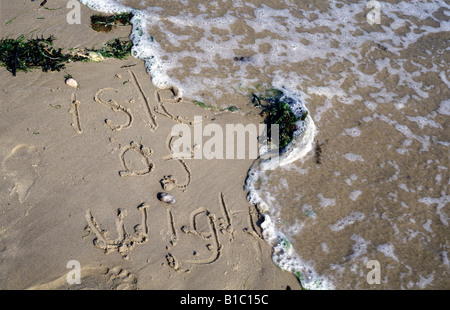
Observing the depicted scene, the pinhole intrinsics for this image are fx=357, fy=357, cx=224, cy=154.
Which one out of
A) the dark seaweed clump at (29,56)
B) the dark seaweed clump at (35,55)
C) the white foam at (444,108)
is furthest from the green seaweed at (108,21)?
the white foam at (444,108)

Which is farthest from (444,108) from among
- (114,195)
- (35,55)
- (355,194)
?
(35,55)

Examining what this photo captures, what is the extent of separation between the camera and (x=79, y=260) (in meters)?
3.34

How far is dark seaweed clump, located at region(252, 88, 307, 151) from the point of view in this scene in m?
4.66

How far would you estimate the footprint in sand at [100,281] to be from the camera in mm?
3189

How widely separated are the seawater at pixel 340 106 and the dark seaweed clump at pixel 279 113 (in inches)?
5.3

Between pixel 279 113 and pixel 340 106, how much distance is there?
0.97 metres

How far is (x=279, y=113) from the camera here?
190 inches

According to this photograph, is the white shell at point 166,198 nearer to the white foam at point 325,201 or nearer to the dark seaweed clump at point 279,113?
the dark seaweed clump at point 279,113

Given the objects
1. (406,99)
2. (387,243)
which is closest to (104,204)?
(387,243)

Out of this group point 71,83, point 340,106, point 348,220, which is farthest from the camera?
point 340,106

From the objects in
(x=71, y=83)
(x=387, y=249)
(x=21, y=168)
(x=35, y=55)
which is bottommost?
(x=387, y=249)

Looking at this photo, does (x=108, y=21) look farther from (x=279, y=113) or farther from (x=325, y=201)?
(x=325, y=201)
